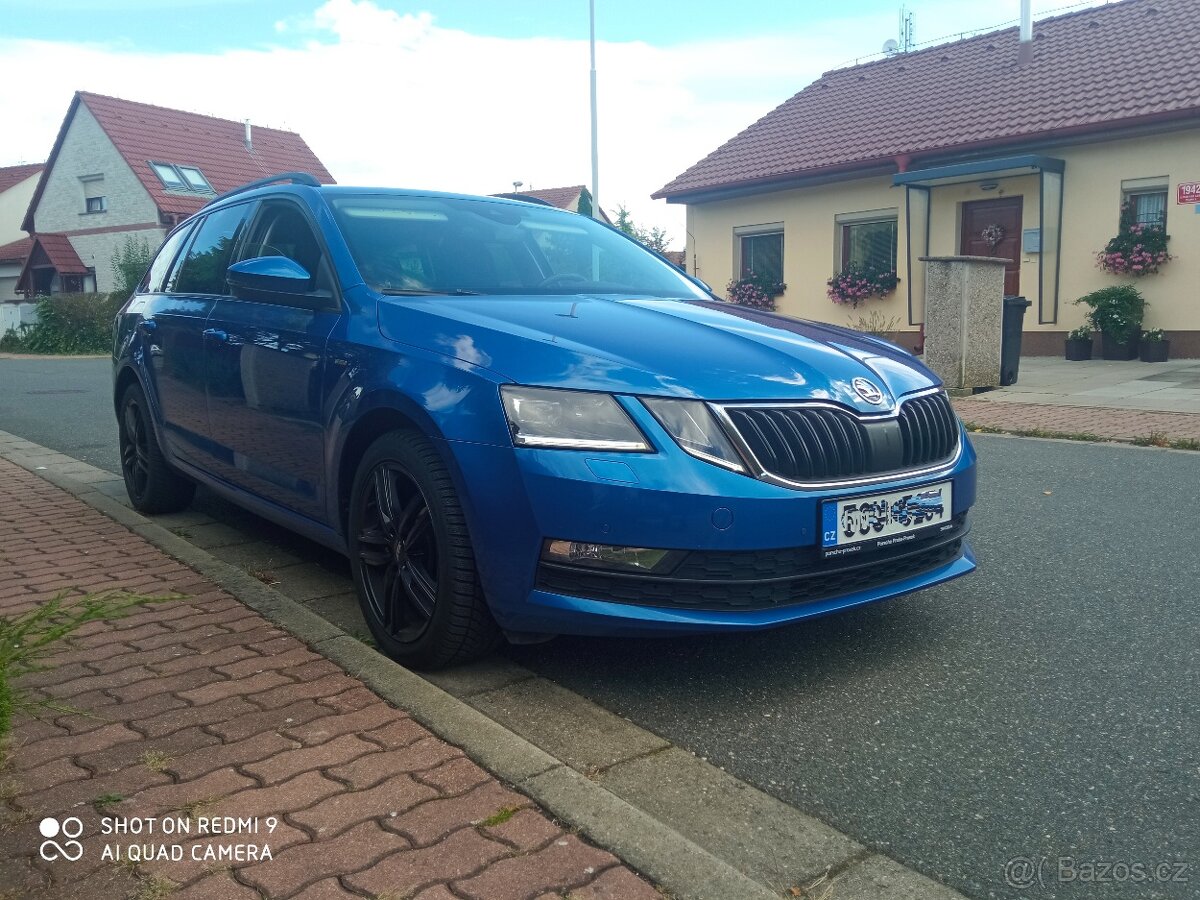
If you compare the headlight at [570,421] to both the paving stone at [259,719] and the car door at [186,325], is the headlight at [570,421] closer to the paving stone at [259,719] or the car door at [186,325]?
the paving stone at [259,719]

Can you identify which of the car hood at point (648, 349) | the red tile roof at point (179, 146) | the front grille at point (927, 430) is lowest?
the front grille at point (927, 430)

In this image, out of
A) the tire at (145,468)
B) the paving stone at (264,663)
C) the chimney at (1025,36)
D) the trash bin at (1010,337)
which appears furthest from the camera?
the chimney at (1025,36)

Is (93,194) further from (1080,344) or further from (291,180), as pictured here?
(291,180)

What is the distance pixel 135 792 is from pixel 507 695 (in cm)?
106

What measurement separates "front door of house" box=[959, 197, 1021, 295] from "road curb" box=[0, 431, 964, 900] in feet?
52.7

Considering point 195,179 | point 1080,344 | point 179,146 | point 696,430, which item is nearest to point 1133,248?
point 1080,344

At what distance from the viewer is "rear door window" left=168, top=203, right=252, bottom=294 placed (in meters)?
4.92

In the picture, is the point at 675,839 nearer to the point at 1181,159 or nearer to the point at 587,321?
the point at 587,321

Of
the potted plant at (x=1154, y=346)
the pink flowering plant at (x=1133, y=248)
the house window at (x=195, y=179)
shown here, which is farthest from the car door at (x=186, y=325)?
the house window at (x=195, y=179)

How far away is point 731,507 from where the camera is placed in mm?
2908

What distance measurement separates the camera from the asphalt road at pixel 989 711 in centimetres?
238

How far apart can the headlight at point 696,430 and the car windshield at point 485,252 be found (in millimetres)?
1185

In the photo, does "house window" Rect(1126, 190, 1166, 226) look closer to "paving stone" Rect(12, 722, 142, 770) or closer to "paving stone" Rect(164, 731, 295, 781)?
"paving stone" Rect(164, 731, 295, 781)

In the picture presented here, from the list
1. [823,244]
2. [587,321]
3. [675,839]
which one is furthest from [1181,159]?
[675,839]
